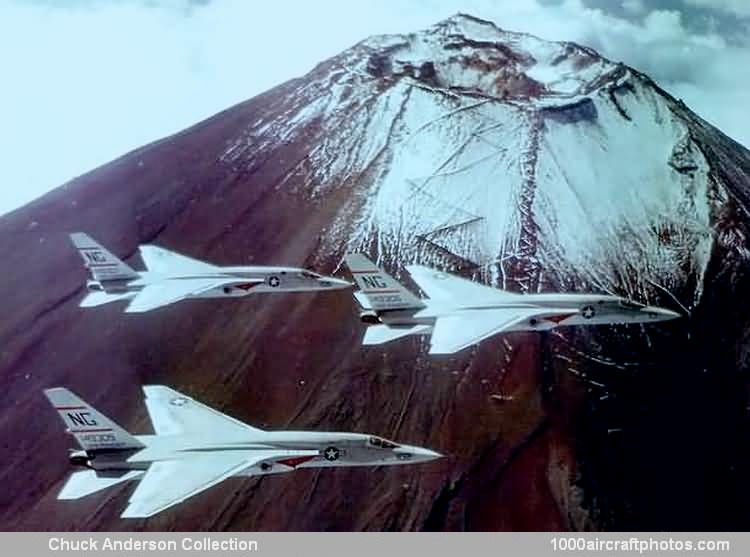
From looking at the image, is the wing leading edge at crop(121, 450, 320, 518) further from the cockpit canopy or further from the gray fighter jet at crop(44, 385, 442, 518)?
the cockpit canopy

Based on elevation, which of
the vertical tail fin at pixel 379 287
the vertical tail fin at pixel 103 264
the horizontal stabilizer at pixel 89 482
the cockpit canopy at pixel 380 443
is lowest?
the horizontal stabilizer at pixel 89 482

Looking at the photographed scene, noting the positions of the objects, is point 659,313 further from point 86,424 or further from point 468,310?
point 86,424

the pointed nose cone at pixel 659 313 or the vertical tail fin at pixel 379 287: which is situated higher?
the vertical tail fin at pixel 379 287

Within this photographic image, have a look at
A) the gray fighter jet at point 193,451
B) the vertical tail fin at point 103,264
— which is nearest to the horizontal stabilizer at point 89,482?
the gray fighter jet at point 193,451

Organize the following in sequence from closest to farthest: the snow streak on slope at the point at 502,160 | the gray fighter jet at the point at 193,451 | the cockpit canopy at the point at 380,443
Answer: the gray fighter jet at the point at 193,451 < the cockpit canopy at the point at 380,443 < the snow streak on slope at the point at 502,160

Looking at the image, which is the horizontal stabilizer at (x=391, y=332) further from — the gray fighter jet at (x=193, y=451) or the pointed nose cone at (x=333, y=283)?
the gray fighter jet at (x=193, y=451)

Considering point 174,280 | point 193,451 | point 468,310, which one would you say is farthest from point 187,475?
point 468,310
